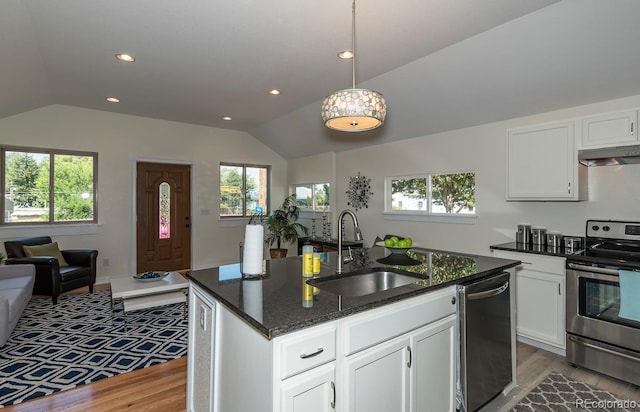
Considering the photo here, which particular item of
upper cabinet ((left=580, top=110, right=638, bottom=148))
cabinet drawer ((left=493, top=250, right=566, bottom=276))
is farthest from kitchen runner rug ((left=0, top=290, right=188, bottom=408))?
upper cabinet ((left=580, top=110, right=638, bottom=148))

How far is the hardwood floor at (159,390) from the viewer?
2188mm

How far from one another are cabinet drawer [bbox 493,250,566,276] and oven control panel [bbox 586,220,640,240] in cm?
50

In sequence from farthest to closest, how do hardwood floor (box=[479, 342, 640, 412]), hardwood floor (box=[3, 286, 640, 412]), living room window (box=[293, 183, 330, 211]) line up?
1. living room window (box=[293, 183, 330, 211])
2. hardwood floor (box=[479, 342, 640, 412])
3. hardwood floor (box=[3, 286, 640, 412])

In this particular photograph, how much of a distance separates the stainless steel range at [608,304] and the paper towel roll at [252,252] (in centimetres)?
266

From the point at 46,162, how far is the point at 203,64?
3.58 metres

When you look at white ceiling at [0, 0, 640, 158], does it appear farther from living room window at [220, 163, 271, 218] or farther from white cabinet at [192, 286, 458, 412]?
living room window at [220, 163, 271, 218]

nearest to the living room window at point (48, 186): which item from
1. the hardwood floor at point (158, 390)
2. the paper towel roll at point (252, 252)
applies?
the hardwood floor at point (158, 390)

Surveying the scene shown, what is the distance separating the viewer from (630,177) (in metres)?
2.96

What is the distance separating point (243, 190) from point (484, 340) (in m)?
5.76

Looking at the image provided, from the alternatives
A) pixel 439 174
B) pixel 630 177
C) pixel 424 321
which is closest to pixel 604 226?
pixel 630 177

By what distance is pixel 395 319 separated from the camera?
1.57 meters

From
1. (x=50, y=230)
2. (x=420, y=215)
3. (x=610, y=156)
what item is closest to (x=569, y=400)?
(x=610, y=156)

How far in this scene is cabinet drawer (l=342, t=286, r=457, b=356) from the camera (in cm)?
140

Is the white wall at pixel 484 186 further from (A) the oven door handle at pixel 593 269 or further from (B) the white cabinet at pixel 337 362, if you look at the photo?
(B) the white cabinet at pixel 337 362
